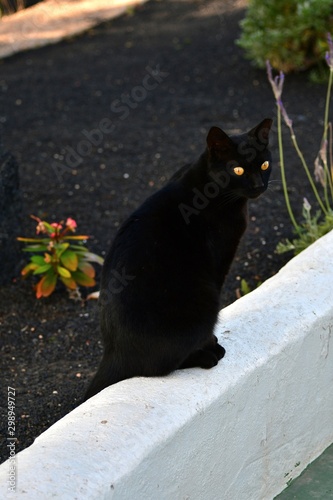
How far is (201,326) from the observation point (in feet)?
8.00

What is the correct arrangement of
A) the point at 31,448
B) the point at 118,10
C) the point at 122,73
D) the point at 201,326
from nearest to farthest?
the point at 31,448, the point at 201,326, the point at 122,73, the point at 118,10

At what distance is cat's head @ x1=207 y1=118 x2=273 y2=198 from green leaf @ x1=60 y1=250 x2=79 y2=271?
1230 millimetres

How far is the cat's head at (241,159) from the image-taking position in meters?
2.57

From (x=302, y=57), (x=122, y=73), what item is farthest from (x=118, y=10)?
(x=302, y=57)

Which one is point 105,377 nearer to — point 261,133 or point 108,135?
point 261,133

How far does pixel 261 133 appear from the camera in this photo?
263cm

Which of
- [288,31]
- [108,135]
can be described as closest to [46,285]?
[108,135]

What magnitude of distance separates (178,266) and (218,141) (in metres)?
0.41

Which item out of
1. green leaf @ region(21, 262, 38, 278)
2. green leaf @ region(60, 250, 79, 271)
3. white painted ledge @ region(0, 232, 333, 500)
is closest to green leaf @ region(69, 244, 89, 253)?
green leaf @ region(60, 250, 79, 271)

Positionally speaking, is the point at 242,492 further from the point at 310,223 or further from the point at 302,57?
the point at 302,57

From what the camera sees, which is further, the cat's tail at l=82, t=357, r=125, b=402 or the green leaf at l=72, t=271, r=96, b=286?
the green leaf at l=72, t=271, r=96, b=286

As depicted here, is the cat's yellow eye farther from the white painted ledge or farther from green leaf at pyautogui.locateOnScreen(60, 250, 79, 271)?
green leaf at pyautogui.locateOnScreen(60, 250, 79, 271)

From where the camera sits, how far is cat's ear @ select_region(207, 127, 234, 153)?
253 centimetres

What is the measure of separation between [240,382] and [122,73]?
4.86 meters
